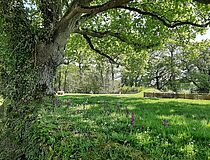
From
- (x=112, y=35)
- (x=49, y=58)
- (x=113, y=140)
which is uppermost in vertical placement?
(x=112, y=35)

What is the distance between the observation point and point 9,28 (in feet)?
22.3

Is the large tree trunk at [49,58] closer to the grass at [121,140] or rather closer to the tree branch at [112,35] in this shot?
the tree branch at [112,35]

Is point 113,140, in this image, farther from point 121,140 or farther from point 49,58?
point 49,58

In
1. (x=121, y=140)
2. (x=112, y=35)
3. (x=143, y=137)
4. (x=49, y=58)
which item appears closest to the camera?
(x=121, y=140)

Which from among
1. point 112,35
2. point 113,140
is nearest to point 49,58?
point 112,35

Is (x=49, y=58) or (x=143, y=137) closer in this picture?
(x=143, y=137)

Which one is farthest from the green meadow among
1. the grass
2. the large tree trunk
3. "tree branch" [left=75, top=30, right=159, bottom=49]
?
"tree branch" [left=75, top=30, right=159, bottom=49]

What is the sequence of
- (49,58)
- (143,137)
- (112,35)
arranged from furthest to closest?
1. (112,35)
2. (49,58)
3. (143,137)

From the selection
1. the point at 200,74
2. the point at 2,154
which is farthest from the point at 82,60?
the point at 2,154

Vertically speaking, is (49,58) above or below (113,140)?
above

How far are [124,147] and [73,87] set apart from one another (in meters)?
44.9

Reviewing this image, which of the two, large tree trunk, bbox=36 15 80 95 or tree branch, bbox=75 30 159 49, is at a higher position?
tree branch, bbox=75 30 159 49

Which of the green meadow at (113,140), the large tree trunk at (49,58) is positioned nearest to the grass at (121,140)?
the green meadow at (113,140)

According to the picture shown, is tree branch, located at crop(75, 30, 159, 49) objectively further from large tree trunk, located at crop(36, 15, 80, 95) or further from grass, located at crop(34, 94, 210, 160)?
grass, located at crop(34, 94, 210, 160)
